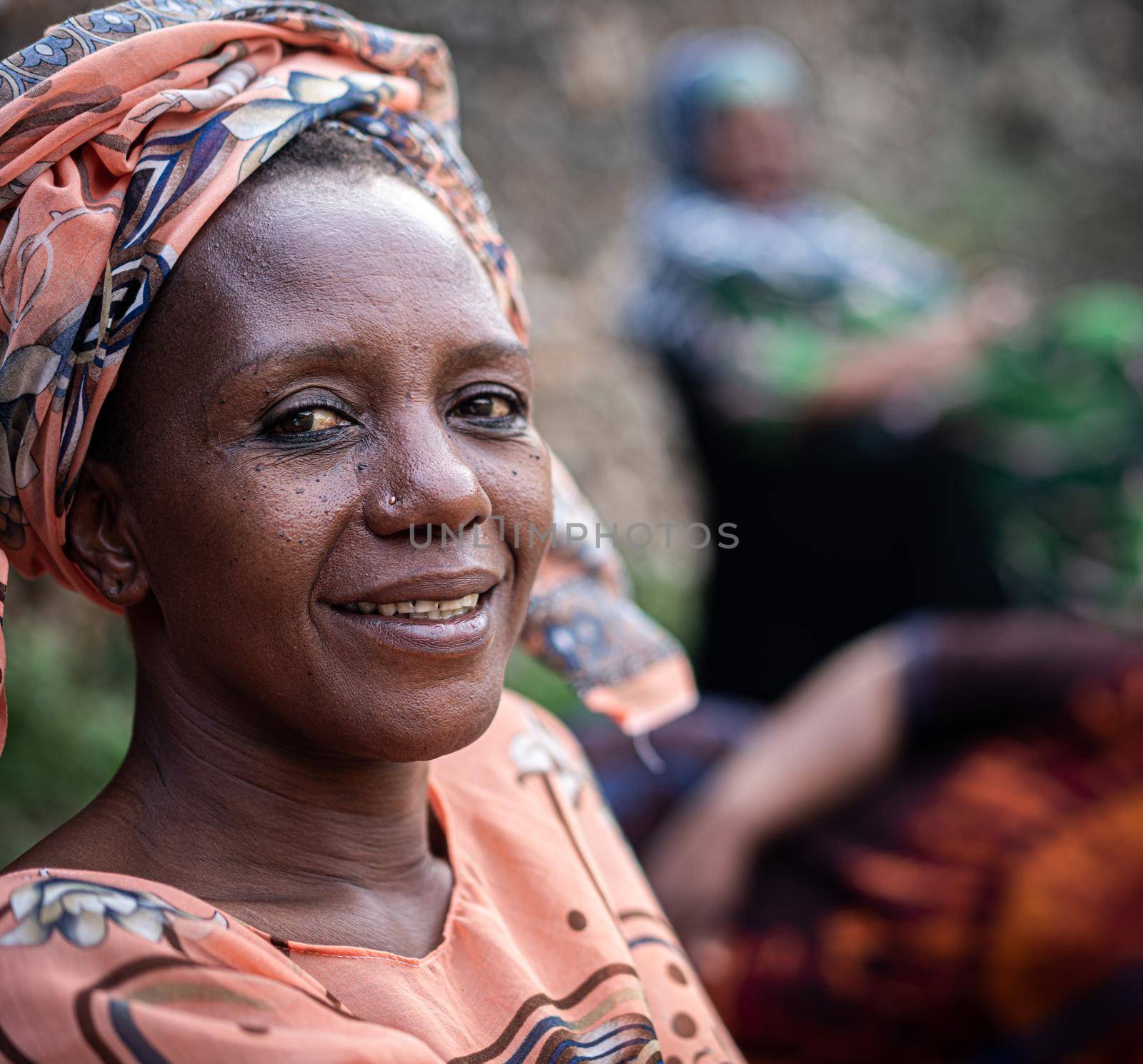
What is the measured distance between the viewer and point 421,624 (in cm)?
152

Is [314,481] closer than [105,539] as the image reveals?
Yes

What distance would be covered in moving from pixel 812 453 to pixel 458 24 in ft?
12.3

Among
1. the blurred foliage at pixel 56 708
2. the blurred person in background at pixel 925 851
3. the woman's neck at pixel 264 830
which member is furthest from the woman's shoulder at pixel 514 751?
the blurred foliage at pixel 56 708

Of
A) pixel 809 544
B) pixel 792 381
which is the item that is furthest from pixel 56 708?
pixel 792 381

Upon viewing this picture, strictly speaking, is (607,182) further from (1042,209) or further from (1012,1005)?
(1012,1005)

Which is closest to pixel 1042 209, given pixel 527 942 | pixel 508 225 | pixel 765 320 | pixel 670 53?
pixel 670 53

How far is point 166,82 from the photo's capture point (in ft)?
5.12

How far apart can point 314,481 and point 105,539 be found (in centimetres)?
32

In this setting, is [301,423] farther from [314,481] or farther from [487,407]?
[487,407]

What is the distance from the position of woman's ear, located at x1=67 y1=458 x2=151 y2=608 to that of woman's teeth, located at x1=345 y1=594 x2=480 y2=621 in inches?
12.0

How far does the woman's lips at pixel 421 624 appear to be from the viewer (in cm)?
150

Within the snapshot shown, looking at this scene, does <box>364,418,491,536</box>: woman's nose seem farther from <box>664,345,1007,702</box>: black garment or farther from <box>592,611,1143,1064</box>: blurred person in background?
→ <box>664,345,1007,702</box>: black garment

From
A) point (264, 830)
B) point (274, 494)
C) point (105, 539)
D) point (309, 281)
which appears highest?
point (309, 281)

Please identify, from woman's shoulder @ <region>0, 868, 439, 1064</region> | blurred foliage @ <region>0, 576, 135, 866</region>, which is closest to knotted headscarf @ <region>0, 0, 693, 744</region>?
woman's shoulder @ <region>0, 868, 439, 1064</region>
